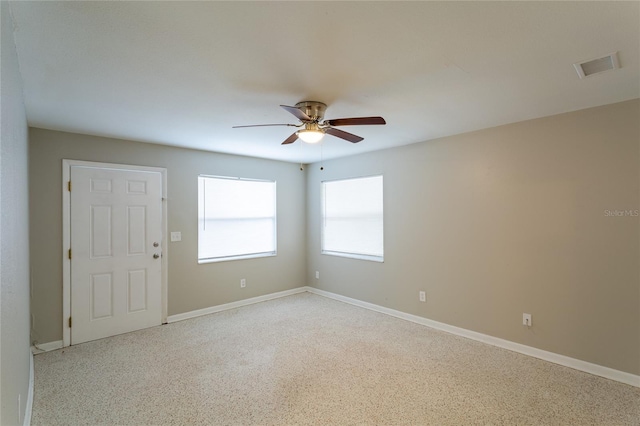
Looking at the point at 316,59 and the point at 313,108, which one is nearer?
the point at 316,59

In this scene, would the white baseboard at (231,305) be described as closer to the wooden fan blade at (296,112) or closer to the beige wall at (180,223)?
the beige wall at (180,223)

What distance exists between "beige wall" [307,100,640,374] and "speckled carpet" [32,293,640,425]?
0.37m

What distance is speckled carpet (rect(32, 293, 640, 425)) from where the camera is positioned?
7.43 ft

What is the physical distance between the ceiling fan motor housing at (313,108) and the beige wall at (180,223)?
2545 millimetres

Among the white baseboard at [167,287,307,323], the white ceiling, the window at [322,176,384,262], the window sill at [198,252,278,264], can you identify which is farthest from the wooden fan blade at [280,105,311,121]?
the white baseboard at [167,287,307,323]

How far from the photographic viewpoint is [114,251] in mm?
3838

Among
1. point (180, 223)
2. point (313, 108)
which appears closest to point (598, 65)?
point (313, 108)

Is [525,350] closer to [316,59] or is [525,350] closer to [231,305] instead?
[316,59]

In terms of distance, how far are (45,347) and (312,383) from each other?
118 inches

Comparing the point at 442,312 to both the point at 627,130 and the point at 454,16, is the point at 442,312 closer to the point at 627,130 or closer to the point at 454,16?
the point at 627,130

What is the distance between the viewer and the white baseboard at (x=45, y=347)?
3.32 metres

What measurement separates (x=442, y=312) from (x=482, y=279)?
693 mm

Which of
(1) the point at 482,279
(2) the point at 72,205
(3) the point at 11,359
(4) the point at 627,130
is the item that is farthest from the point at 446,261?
(2) the point at 72,205

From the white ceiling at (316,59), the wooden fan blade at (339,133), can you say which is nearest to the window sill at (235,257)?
the white ceiling at (316,59)
